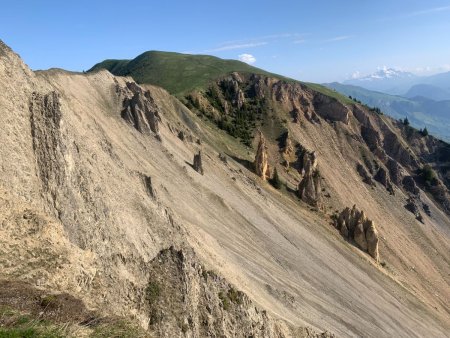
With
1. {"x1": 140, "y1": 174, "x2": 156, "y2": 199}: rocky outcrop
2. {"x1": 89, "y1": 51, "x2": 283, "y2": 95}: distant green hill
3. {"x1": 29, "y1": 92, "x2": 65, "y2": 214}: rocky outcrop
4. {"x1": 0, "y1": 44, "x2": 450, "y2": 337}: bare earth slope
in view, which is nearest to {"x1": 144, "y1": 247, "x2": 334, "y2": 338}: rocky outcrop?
{"x1": 0, "y1": 44, "x2": 450, "y2": 337}: bare earth slope

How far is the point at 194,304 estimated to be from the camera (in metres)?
31.1

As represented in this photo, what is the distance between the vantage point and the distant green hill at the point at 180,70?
13670 cm

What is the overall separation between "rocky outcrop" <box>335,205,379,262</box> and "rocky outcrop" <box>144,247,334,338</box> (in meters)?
54.8

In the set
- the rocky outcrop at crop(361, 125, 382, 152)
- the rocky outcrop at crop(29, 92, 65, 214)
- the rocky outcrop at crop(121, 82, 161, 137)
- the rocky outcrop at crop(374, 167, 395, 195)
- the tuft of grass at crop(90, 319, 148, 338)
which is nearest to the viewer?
the tuft of grass at crop(90, 319, 148, 338)

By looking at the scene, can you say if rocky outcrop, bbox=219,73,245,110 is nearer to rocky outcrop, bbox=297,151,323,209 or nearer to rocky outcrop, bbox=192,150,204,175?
rocky outcrop, bbox=297,151,323,209

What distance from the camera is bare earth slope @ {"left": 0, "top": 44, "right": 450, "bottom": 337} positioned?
2620 cm

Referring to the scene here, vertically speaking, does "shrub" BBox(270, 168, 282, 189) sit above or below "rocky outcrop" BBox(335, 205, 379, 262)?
above

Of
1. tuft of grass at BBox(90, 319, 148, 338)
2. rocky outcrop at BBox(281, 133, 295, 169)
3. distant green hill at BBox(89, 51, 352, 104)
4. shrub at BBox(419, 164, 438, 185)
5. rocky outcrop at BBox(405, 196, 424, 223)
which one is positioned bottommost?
rocky outcrop at BBox(405, 196, 424, 223)

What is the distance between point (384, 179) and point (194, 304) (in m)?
105

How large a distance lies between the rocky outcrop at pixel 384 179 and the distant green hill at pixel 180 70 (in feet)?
198

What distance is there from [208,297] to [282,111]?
101 meters

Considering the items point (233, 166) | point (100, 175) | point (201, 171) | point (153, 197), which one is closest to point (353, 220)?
point (233, 166)

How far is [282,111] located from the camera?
128125mm

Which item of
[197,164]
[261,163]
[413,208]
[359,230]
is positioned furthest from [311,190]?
[413,208]
